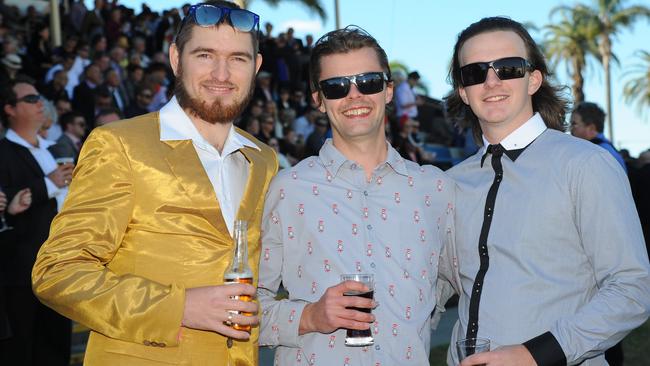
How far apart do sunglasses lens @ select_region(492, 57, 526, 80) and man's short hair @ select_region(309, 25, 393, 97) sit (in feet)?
1.99

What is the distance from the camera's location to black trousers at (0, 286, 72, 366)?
6.03 m

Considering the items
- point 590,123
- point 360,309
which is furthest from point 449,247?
point 590,123

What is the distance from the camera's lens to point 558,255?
3.10 meters

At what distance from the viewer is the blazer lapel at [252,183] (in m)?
3.36

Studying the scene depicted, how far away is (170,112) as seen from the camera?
3.44 m

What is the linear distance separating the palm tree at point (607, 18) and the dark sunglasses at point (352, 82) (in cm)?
4215

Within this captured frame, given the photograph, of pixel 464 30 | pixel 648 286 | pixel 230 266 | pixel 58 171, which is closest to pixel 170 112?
pixel 230 266

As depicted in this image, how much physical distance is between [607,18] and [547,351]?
4399cm

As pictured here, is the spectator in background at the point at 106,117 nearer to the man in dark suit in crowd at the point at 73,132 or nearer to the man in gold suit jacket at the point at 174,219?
the man in dark suit in crowd at the point at 73,132

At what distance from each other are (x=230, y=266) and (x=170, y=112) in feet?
2.69

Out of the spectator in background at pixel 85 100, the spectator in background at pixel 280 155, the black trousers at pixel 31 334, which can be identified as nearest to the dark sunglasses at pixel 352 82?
the black trousers at pixel 31 334

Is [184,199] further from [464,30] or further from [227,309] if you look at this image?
[464,30]

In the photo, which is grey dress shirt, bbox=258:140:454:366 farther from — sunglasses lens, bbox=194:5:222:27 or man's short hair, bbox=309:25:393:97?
sunglasses lens, bbox=194:5:222:27

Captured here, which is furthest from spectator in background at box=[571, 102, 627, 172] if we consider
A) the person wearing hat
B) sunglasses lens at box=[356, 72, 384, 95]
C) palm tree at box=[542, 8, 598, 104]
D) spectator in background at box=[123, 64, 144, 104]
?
palm tree at box=[542, 8, 598, 104]
